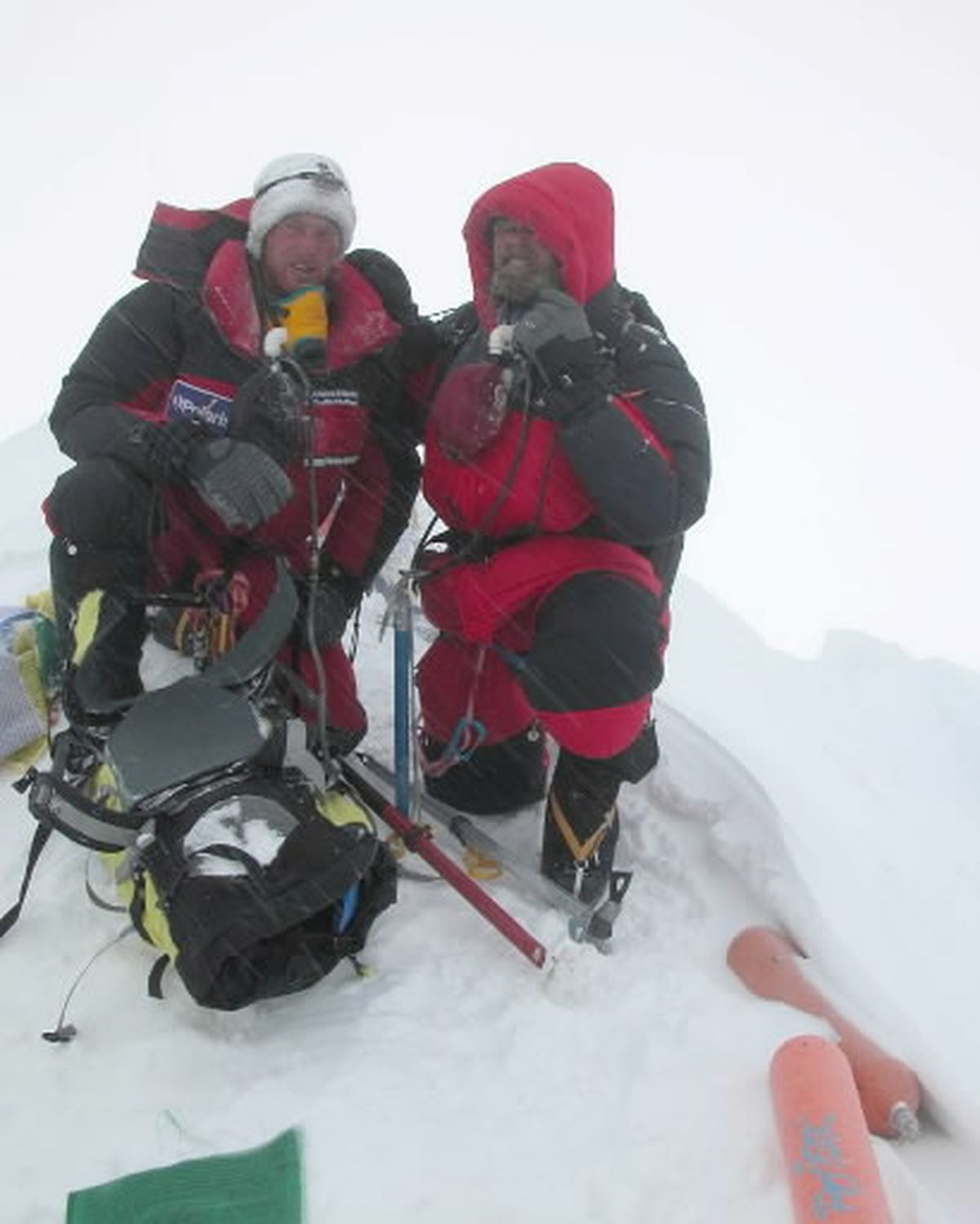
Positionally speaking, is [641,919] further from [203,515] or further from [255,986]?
[203,515]

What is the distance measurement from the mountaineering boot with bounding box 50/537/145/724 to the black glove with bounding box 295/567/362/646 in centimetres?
40

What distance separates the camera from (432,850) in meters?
2.61

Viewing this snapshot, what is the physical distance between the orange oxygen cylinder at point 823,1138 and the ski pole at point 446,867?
0.56 meters

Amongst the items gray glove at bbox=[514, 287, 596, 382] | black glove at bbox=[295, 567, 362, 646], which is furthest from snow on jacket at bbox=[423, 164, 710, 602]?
black glove at bbox=[295, 567, 362, 646]

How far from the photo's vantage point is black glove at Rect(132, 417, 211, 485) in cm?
255

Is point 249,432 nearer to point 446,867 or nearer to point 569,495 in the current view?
point 569,495

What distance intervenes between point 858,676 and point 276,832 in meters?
5.11

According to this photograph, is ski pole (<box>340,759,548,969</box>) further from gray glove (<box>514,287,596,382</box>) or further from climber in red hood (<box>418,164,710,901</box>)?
A: gray glove (<box>514,287,596,382</box>)

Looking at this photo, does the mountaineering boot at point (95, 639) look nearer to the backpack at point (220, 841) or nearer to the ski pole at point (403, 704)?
the backpack at point (220, 841)

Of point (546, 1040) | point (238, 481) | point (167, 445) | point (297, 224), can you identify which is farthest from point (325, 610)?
point (546, 1040)

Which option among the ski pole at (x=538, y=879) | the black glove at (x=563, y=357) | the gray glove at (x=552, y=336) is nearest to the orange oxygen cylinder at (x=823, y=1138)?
the ski pole at (x=538, y=879)

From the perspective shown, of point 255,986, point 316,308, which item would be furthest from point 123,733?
point 316,308

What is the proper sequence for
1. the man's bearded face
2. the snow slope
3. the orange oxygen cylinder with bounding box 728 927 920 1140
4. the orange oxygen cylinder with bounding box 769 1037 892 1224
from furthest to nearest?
the man's bearded face < the orange oxygen cylinder with bounding box 728 927 920 1140 < the snow slope < the orange oxygen cylinder with bounding box 769 1037 892 1224

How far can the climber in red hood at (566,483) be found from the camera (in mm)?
2434
